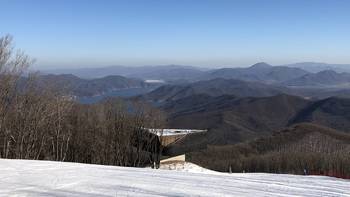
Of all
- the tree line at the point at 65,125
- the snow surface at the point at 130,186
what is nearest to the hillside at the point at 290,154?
the tree line at the point at 65,125

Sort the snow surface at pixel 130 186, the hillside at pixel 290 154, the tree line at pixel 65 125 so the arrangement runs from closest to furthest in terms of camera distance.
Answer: the snow surface at pixel 130 186, the tree line at pixel 65 125, the hillside at pixel 290 154

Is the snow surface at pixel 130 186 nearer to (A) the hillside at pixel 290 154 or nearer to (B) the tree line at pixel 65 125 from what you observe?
(B) the tree line at pixel 65 125

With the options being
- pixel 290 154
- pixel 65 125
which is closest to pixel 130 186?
pixel 65 125

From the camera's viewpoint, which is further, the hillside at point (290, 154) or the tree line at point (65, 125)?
the hillside at point (290, 154)

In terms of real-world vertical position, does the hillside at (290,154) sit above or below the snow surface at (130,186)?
below

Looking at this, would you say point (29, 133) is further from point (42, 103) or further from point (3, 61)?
point (3, 61)

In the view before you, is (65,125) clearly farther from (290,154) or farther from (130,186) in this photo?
(290,154)
